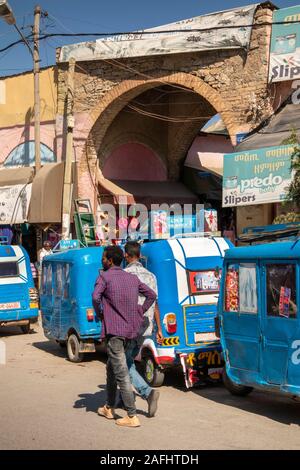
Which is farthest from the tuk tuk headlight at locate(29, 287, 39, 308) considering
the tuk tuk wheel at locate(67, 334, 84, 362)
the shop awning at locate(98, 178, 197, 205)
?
the shop awning at locate(98, 178, 197, 205)

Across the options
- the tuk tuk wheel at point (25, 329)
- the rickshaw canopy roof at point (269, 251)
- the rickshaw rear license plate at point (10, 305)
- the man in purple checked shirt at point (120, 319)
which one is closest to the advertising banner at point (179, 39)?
the rickshaw rear license plate at point (10, 305)

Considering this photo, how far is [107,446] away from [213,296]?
12.4 feet

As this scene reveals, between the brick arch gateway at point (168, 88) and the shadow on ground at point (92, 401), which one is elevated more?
the brick arch gateway at point (168, 88)

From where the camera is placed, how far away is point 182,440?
6.43 meters

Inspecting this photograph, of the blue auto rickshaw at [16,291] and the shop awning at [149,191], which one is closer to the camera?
the blue auto rickshaw at [16,291]

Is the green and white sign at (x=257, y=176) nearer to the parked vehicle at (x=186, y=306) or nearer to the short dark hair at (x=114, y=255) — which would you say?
the parked vehicle at (x=186, y=306)

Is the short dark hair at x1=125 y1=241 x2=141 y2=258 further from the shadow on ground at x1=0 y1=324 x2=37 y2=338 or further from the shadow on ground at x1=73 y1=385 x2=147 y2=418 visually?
the shadow on ground at x1=0 y1=324 x2=37 y2=338

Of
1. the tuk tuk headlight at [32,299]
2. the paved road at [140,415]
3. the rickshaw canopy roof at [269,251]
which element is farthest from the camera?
the tuk tuk headlight at [32,299]

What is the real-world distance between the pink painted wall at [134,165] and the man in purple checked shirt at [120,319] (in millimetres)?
17298

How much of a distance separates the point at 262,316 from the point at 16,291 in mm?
8819

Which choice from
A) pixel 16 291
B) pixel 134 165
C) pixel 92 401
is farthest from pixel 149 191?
pixel 92 401

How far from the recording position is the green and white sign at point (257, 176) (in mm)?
14578

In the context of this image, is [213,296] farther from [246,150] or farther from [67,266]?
[246,150]

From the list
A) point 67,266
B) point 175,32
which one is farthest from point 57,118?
point 67,266
